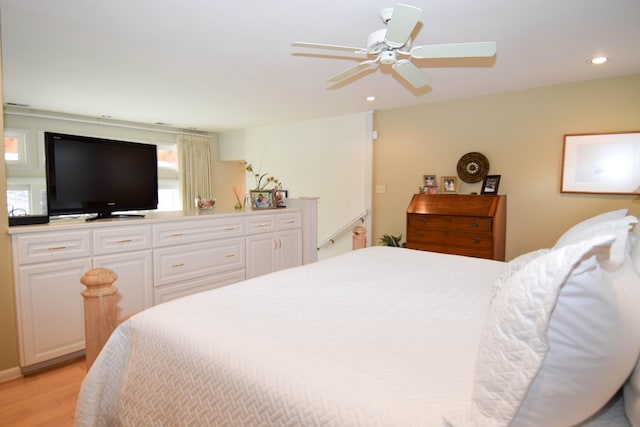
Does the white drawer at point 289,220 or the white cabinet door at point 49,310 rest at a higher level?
the white drawer at point 289,220

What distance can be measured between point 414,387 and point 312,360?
28cm

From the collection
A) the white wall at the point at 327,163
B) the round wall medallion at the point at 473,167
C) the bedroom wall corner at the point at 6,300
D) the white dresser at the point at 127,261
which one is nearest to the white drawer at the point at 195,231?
the white dresser at the point at 127,261

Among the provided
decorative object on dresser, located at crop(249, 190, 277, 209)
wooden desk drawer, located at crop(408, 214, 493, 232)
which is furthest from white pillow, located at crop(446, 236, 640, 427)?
decorative object on dresser, located at crop(249, 190, 277, 209)

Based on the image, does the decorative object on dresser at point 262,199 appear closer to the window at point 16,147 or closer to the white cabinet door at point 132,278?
the white cabinet door at point 132,278

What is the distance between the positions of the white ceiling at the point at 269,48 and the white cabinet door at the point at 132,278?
1.60m

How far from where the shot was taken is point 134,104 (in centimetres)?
461

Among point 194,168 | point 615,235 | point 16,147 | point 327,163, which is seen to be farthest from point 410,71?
point 16,147

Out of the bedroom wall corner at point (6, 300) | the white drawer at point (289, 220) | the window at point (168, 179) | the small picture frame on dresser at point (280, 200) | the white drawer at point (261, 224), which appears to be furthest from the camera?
the window at point (168, 179)

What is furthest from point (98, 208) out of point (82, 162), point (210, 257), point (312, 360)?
point (312, 360)

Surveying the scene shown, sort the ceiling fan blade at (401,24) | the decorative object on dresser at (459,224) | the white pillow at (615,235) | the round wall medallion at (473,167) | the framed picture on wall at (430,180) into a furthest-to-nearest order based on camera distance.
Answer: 1. the framed picture on wall at (430,180)
2. the round wall medallion at (473,167)
3. the decorative object on dresser at (459,224)
4. the ceiling fan blade at (401,24)
5. the white pillow at (615,235)

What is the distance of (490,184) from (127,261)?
3.71 metres

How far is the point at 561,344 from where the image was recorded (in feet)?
2.13

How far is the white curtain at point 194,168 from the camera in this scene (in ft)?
21.9

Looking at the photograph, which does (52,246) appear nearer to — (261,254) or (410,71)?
(261,254)
